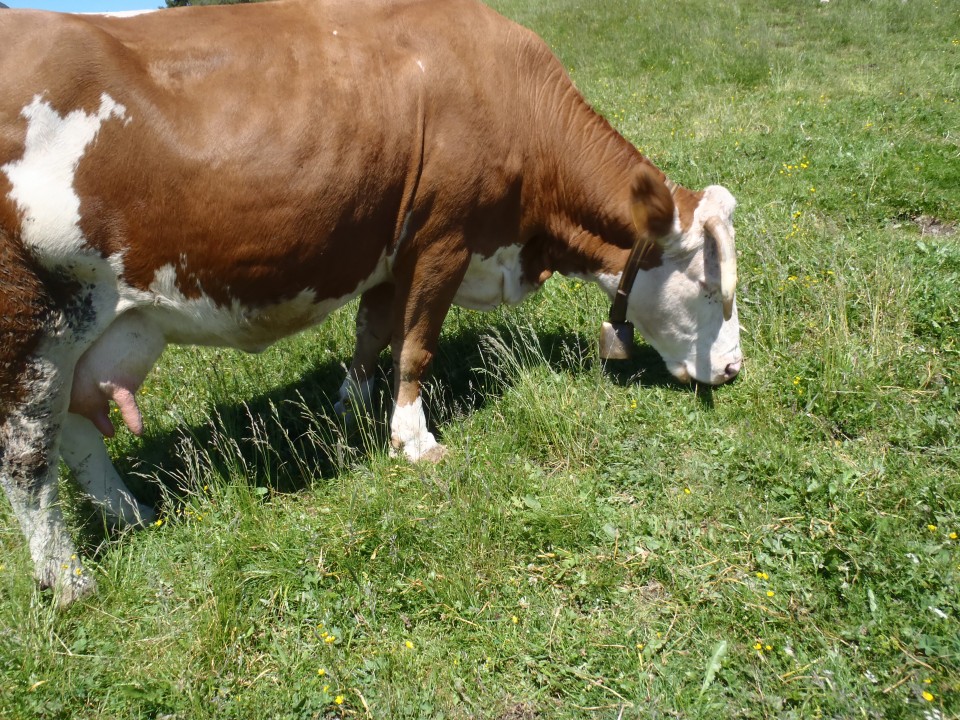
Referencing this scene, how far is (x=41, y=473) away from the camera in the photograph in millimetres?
3498

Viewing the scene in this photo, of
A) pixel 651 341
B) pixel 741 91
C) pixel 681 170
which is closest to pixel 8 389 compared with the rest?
pixel 651 341

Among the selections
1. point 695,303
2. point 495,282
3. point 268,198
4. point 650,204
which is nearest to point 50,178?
point 268,198

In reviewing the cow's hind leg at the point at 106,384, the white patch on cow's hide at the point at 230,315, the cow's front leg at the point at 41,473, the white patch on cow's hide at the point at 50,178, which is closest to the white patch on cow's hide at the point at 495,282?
the white patch on cow's hide at the point at 230,315

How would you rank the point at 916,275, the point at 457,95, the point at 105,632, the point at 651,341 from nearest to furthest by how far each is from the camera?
the point at 105,632
the point at 457,95
the point at 651,341
the point at 916,275

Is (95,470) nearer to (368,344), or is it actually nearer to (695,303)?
(368,344)

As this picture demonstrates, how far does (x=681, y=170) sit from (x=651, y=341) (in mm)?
3691

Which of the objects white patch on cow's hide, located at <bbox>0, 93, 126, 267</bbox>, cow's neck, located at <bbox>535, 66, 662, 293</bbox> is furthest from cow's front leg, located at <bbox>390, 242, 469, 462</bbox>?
white patch on cow's hide, located at <bbox>0, 93, 126, 267</bbox>

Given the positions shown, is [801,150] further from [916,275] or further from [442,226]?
[442,226]

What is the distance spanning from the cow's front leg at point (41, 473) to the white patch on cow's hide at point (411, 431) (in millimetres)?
1740

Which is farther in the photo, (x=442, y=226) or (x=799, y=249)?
(x=799, y=249)

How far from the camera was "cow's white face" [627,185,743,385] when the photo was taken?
181 inches

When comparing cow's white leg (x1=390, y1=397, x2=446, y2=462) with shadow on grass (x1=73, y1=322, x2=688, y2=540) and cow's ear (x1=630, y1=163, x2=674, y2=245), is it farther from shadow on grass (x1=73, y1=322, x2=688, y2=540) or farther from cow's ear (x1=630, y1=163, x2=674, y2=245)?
cow's ear (x1=630, y1=163, x2=674, y2=245)

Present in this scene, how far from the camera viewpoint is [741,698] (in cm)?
302

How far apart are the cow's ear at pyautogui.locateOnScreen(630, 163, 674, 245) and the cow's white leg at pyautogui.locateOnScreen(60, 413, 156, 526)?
3055 mm
